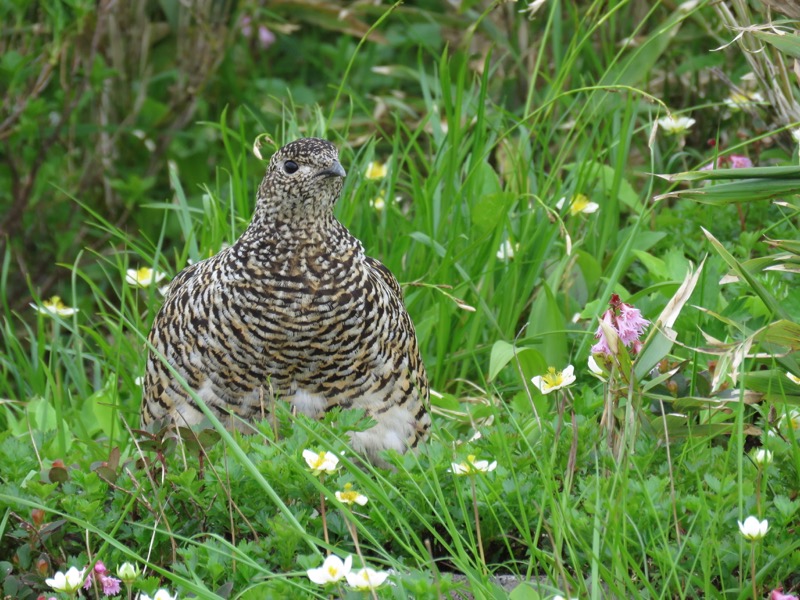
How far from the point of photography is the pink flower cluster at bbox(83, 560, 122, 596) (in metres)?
2.29

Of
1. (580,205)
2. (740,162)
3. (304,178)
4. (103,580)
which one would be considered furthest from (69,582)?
(740,162)

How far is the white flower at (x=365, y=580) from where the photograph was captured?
1983 mm

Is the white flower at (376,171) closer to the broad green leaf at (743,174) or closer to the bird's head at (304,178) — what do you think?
the bird's head at (304,178)

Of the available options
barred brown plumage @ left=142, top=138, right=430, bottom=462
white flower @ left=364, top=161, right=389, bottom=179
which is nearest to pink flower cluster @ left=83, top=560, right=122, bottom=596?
barred brown plumage @ left=142, top=138, right=430, bottom=462

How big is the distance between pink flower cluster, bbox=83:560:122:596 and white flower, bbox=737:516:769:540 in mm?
1111

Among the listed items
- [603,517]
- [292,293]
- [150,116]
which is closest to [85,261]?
[150,116]

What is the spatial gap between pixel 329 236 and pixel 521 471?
808mm

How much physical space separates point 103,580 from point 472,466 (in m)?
0.70

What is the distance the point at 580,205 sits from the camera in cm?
389

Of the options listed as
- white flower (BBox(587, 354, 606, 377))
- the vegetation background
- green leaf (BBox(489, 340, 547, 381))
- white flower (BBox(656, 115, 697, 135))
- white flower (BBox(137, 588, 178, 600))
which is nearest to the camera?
white flower (BBox(137, 588, 178, 600))

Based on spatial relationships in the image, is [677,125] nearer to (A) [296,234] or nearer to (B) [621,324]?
(A) [296,234]

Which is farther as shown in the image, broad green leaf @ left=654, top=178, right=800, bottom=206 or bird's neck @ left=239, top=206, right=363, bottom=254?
bird's neck @ left=239, top=206, right=363, bottom=254

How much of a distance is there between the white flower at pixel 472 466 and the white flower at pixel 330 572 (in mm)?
371

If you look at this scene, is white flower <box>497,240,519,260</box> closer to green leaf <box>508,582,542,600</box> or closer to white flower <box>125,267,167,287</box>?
→ white flower <box>125,267,167,287</box>
